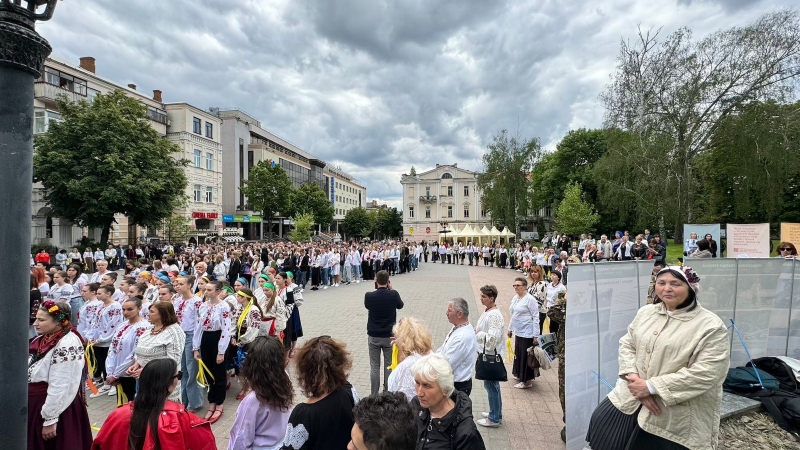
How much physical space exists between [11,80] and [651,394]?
453cm

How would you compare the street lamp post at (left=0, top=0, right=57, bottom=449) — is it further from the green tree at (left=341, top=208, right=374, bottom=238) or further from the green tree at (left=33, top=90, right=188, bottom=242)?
the green tree at (left=341, top=208, right=374, bottom=238)

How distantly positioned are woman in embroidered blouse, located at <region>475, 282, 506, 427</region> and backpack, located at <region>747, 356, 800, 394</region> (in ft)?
9.55

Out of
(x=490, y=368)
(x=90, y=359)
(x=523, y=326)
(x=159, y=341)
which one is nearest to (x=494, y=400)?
(x=490, y=368)

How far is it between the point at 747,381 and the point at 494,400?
9.10 feet

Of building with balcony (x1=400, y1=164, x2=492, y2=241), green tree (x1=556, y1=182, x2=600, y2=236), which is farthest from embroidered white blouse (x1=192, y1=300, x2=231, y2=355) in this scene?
building with balcony (x1=400, y1=164, x2=492, y2=241)

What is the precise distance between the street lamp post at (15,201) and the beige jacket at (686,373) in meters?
4.01

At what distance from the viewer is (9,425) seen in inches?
85.1

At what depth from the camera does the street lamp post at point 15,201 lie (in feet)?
6.95

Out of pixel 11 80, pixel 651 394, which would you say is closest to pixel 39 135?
pixel 11 80

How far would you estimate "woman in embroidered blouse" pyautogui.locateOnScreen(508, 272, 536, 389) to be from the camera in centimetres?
606

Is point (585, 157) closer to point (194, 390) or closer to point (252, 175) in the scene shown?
point (252, 175)

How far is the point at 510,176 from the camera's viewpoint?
44438 millimetres

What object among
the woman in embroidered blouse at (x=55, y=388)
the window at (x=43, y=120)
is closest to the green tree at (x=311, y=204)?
the window at (x=43, y=120)

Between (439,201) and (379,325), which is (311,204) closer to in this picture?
(439,201)
